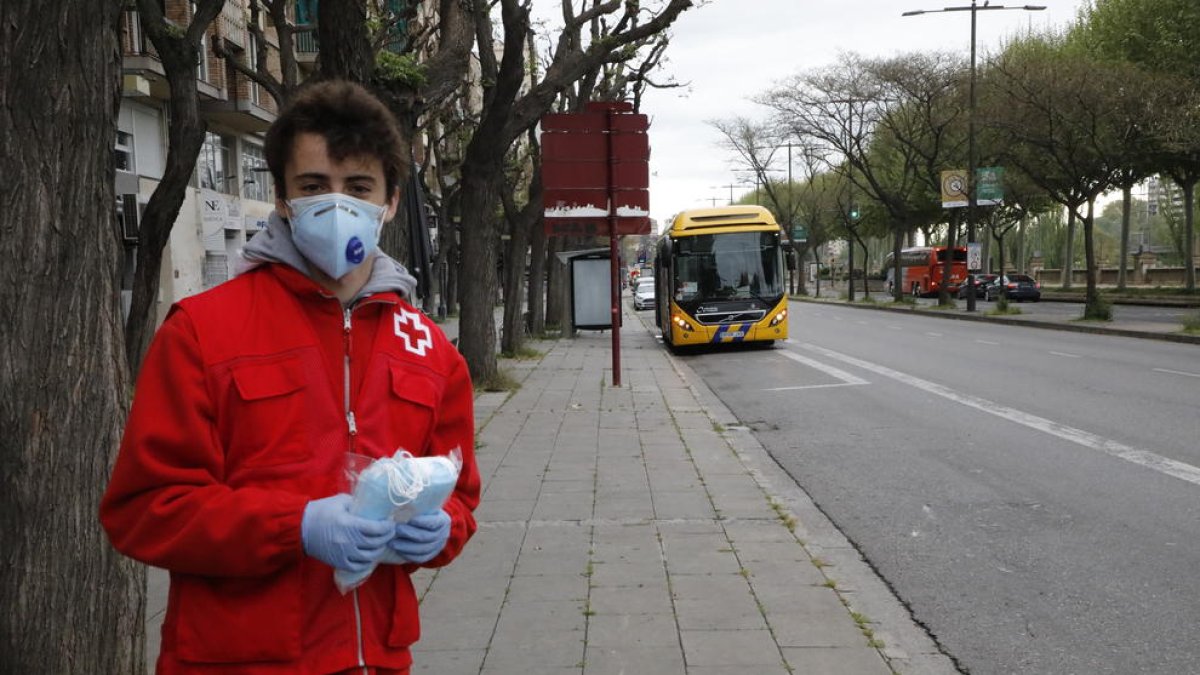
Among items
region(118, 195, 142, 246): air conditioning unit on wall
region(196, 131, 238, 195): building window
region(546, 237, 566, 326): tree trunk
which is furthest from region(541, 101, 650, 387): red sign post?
region(196, 131, 238, 195): building window

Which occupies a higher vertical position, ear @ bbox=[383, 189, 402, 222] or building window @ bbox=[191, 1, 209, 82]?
building window @ bbox=[191, 1, 209, 82]

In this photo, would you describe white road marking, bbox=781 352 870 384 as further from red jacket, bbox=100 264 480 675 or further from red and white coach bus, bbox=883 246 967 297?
red and white coach bus, bbox=883 246 967 297

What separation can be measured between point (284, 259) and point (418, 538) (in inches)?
23.3

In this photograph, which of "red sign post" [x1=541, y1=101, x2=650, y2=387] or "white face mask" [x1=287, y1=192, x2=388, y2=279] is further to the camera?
"red sign post" [x1=541, y1=101, x2=650, y2=387]

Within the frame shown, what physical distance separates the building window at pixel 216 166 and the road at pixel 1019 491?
1673cm

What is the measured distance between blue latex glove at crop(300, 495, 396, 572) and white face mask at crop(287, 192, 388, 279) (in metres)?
0.46

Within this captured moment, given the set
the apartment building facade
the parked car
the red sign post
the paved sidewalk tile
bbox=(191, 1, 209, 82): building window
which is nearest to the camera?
the paved sidewalk tile

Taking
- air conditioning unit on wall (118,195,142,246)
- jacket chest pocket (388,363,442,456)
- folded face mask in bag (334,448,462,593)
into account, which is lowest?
folded face mask in bag (334,448,462,593)

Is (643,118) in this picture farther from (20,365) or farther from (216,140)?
(216,140)

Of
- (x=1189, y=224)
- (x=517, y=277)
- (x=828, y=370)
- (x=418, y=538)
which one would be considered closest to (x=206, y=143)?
(x=517, y=277)

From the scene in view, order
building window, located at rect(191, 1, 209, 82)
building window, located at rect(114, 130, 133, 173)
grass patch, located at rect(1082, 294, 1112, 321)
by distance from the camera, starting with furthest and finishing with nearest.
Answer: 1. grass patch, located at rect(1082, 294, 1112, 321)
2. building window, located at rect(191, 1, 209, 82)
3. building window, located at rect(114, 130, 133, 173)

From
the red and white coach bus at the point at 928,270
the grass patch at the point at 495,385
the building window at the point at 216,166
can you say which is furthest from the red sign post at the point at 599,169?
the red and white coach bus at the point at 928,270

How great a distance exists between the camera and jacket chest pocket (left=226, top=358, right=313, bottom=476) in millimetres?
1957

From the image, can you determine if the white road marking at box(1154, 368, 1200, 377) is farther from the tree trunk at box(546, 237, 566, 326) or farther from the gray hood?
the tree trunk at box(546, 237, 566, 326)
